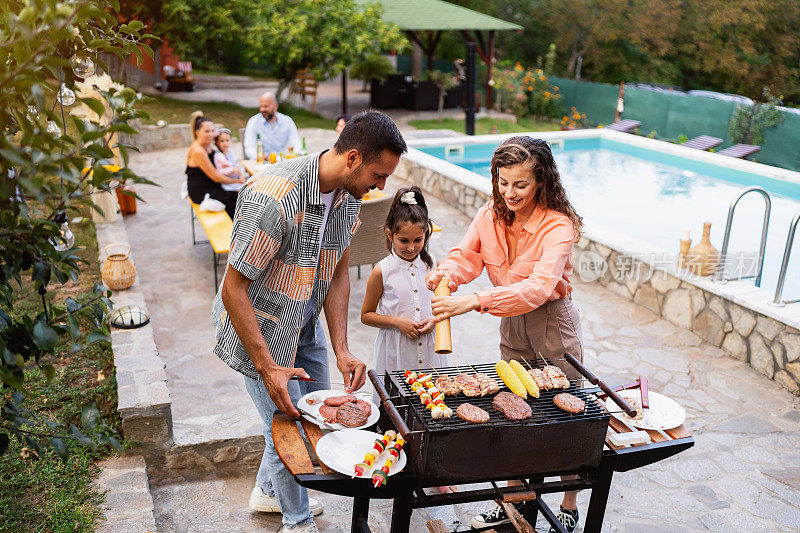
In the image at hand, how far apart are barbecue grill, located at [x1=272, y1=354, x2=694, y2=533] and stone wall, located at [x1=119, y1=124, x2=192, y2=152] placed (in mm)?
11857

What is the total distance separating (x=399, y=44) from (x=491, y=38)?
5.64m

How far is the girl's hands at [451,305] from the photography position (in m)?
2.90

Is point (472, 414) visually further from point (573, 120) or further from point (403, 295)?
point (573, 120)

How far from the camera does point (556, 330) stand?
130 inches

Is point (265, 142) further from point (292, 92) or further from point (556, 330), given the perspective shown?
point (292, 92)

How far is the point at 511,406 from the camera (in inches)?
104

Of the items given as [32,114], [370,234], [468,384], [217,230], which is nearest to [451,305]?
[468,384]

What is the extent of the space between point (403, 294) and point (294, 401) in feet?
3.12

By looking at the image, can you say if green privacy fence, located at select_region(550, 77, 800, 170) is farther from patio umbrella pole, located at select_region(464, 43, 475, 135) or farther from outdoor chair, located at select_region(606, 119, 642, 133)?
patio umbrella pole, located at select_region(464, 43, 475, 135)

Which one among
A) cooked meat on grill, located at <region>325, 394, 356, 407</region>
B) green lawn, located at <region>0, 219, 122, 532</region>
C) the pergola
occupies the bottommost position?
green lawn, located at <region>0, 219, 122, 532</region>

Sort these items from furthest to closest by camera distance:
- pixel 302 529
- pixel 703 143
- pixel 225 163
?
1. pixel 703 143
2. pixel 225 163
3. pixel 302 529

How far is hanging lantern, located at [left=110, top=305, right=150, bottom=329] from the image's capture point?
4848mm

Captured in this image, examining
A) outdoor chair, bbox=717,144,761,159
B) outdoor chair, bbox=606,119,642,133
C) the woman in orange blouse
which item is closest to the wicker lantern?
the woman in orange blouse

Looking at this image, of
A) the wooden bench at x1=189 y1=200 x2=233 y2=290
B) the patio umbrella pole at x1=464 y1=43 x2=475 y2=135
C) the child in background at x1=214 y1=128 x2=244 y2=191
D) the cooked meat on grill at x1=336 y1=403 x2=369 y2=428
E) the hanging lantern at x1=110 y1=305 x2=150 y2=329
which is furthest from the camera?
the patio umbrella pole at x1=464 y1=43 x2=475 y2=135
